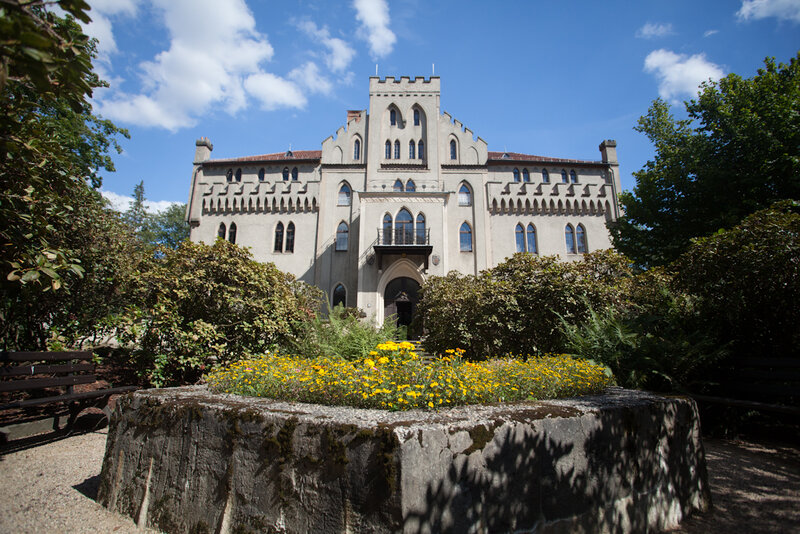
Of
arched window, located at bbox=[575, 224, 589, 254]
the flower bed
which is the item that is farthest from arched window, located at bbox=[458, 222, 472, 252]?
the flower bed

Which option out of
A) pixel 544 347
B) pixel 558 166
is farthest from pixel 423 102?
pixel 544 347

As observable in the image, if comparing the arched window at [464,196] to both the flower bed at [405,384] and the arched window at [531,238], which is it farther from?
the flower bed at [405,384]

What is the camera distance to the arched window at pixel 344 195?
85.3 feet

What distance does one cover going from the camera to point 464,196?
26094 millimetres

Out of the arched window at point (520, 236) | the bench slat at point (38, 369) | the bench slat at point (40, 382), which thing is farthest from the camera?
the arched window at point (520, 236)

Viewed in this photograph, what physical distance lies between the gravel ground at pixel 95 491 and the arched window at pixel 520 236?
65.1ft

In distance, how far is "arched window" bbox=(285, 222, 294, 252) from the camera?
84.8 feet

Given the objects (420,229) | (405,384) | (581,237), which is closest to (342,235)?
(420,229)

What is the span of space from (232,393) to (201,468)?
45.8 inches

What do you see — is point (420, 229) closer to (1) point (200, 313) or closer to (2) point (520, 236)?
(2) point (520, 236)

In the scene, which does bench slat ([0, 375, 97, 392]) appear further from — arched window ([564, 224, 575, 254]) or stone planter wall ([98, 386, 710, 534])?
arched window ([564, 224, 575, 254])

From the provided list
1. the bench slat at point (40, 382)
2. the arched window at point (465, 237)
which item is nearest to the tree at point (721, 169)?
the arched window at point (465, 237)

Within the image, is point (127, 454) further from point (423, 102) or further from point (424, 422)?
point (423, 102)

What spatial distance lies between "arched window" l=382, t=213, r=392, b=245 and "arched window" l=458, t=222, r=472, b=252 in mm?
5379
